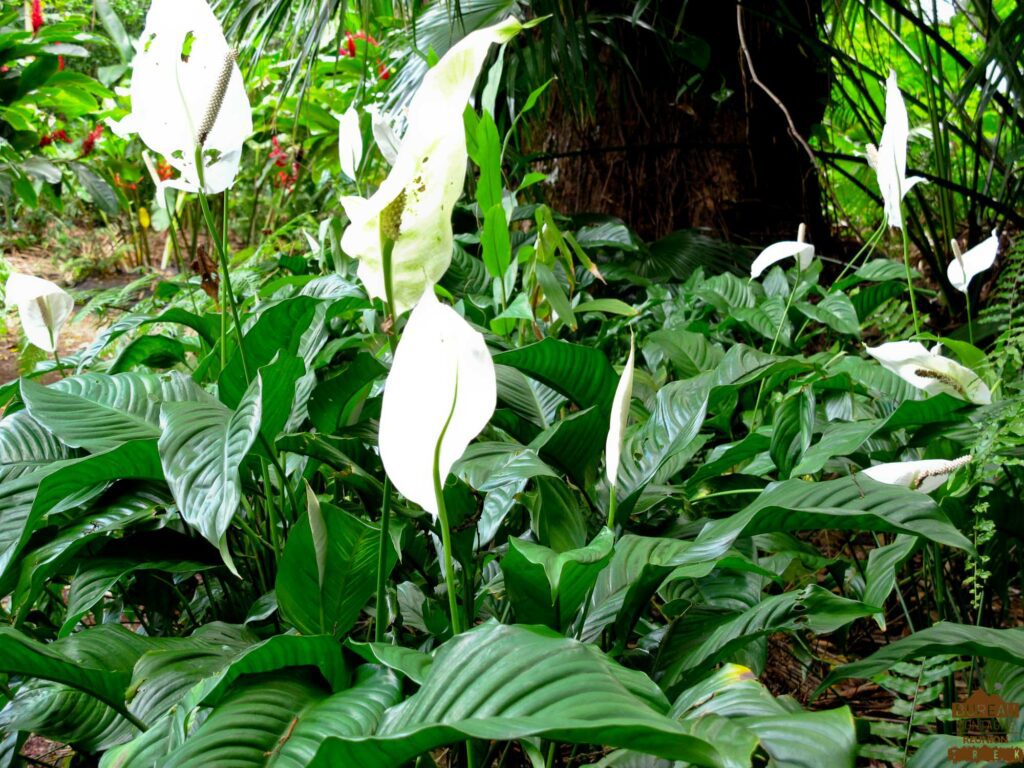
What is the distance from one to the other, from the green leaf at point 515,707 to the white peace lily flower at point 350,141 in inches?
30.3

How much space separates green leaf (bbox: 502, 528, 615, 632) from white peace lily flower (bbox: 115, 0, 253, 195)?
47cm

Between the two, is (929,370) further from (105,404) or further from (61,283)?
(61,283)

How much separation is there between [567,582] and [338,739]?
0.78ft

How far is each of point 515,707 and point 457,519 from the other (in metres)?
0.39

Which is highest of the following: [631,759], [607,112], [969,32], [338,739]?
[969,32]

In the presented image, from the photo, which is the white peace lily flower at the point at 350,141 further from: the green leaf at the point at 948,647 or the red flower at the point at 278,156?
the red flower at the point at 278,156

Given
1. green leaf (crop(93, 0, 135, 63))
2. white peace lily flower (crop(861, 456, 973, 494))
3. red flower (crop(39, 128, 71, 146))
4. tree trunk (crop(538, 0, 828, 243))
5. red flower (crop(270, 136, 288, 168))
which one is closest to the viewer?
white peace lily flower (crop(861, 456, 973, 494))

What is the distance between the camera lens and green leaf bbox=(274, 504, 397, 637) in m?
0.67

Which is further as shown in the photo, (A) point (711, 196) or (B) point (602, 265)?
(A) point (711, 196)

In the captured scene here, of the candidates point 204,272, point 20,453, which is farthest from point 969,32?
point 20,453

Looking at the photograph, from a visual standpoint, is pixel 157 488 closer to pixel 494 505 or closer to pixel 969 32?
pixel 494 505

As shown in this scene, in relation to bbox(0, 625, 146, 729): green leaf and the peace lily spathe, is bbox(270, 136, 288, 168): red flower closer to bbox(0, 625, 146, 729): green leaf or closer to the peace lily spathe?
the peace lily spathe

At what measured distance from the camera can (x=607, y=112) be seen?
2404 mm

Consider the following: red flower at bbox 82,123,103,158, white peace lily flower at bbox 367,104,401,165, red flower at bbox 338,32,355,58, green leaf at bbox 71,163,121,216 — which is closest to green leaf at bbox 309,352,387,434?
white peace lily flower at bbox 367,104,401,165
